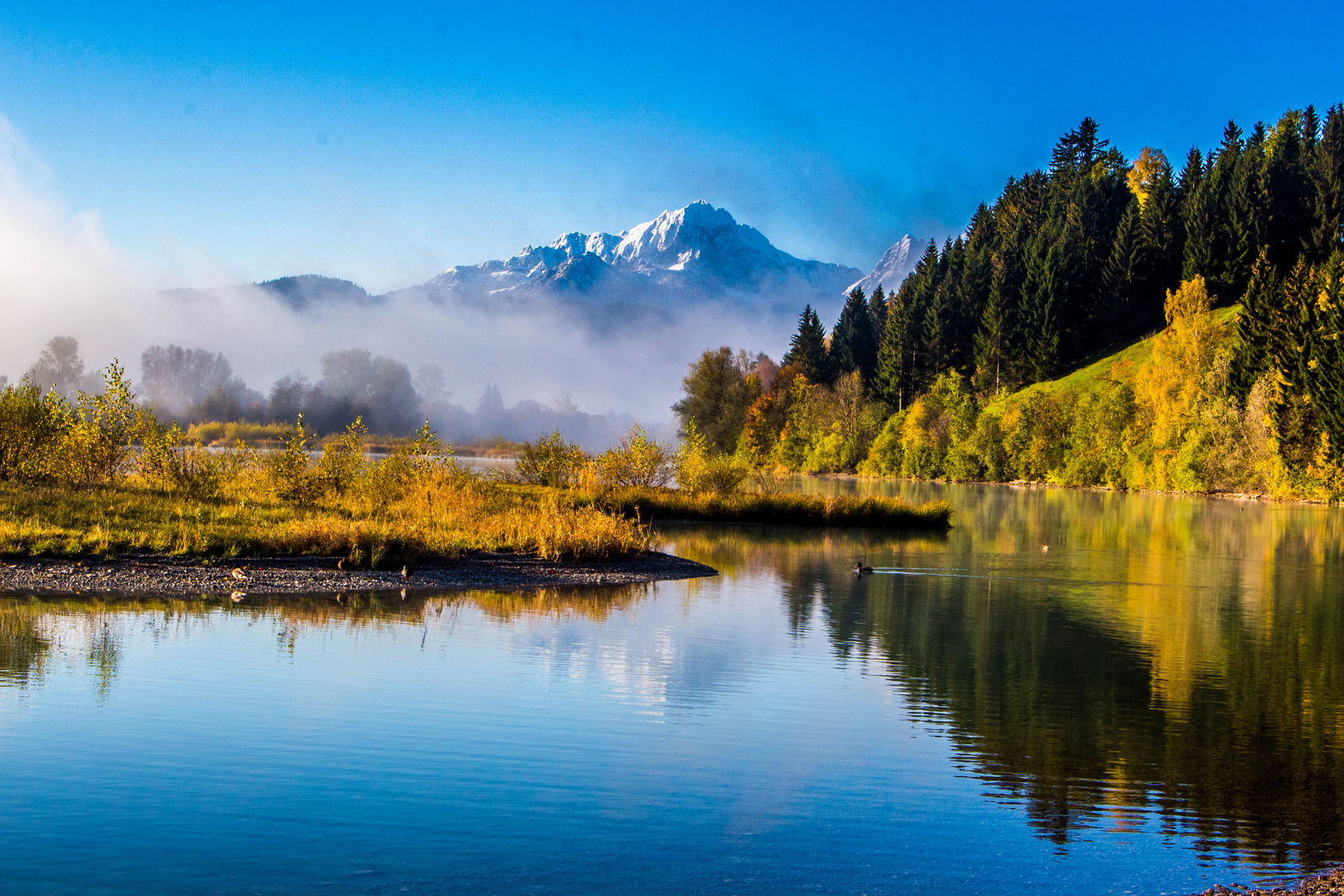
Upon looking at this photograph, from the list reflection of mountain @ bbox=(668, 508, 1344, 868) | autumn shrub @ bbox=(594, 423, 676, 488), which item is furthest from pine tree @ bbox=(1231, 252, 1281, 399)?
autumn shrub @ bbox=(594, 423, 676, 488)

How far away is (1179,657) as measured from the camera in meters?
14.6

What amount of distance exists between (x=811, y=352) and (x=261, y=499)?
338ft

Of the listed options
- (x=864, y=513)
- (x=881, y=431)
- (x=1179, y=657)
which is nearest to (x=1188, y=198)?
(x=881, y=431)

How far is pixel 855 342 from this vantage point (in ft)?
418

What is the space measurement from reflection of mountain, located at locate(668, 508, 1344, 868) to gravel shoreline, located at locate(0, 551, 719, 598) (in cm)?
473

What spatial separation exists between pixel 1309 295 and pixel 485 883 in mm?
75635

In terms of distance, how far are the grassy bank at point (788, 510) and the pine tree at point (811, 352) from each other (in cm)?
8388

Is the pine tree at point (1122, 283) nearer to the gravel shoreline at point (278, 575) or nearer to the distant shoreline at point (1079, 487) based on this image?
the distant shoreline at point (1079, 487)

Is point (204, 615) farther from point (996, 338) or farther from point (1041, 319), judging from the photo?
point (996, 338)

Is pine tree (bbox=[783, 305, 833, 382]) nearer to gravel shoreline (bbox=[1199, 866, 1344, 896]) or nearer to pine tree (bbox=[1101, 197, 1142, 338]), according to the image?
pine tree (bbox=[1101, 197, 1142, 338])

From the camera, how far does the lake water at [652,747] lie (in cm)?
653

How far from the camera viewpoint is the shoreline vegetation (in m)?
20.5

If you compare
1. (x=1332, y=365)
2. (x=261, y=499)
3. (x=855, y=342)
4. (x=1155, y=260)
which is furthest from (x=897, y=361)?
(x=261, y=499)

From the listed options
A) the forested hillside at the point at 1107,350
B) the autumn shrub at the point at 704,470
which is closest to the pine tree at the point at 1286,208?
the forested hillside at the point at 1107,350
